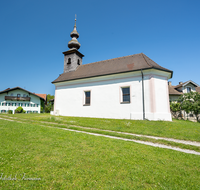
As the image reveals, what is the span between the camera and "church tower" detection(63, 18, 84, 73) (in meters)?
21.2

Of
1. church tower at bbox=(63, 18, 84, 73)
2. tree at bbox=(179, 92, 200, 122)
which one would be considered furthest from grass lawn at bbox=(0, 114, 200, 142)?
church tower at bbox=(63, 18, 84, 73)

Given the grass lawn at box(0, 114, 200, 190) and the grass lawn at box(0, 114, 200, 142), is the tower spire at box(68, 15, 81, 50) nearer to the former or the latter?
the grass lawn at box(0, 114, 200, 142)

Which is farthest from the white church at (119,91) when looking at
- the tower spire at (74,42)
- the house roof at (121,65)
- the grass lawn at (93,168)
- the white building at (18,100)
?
the white building at (18,100)

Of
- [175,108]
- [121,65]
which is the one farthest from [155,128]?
[175,108]

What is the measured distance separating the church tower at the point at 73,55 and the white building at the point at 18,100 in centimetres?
1989

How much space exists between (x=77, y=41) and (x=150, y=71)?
1513 centimetres

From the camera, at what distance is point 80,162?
10.7 ft

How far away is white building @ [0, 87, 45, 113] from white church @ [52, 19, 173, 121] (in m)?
19.8

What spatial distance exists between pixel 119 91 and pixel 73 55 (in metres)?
11.7

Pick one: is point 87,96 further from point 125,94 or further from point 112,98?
point 125,94

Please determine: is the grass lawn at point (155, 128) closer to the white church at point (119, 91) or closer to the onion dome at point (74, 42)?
the white church at point (119, 91)

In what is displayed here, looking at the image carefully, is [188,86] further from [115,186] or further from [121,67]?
[115,186]

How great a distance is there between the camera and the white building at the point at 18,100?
3259 centimetres

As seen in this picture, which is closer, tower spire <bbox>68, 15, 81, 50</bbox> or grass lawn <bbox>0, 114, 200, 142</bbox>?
grass lawn <bbox>0, 114, 200, 142</bbox>
